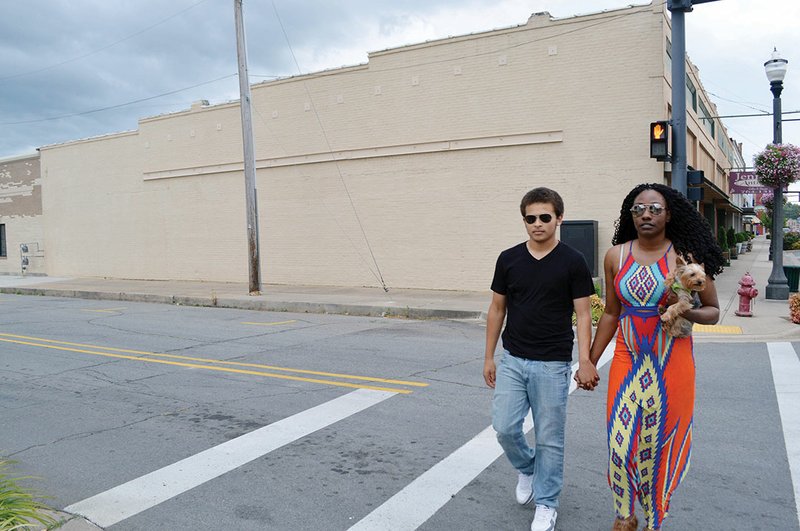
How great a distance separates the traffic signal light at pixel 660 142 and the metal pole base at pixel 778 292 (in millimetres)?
5910

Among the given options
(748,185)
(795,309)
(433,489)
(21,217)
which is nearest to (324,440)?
(433,489)

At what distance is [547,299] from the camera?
12.2ft

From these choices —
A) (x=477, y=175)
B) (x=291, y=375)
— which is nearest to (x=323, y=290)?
(x=477, y=175)

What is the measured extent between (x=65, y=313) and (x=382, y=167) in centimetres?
902

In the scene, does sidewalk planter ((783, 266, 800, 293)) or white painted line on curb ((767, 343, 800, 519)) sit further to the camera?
sidewalk planter ((783, 266, 800, 293))

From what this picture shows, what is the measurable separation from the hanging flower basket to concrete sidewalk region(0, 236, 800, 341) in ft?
8.68

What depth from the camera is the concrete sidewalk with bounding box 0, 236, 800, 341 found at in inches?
448

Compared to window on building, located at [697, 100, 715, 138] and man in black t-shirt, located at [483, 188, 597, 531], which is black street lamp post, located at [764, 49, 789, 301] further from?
man in black t-shirt, located at [483, 188, 597, 531]

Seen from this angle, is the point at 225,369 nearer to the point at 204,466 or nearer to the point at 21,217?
the point at 204,466

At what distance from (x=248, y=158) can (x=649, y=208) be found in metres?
15.6

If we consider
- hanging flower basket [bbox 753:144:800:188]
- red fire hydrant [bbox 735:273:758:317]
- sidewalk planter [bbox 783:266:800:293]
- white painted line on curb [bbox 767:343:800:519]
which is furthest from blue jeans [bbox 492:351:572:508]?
sidewalk planter [bbox 783:266:800:293]

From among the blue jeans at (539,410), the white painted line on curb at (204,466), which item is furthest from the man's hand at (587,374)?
the white painted line on curb at (204,466)

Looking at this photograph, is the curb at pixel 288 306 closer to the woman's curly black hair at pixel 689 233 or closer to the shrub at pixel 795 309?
the shrub at pixel 795 309

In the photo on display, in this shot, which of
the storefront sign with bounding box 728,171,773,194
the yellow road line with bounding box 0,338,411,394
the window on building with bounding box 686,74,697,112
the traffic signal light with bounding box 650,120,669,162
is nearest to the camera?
the yellow road line with bounding box 0,338,411,394
